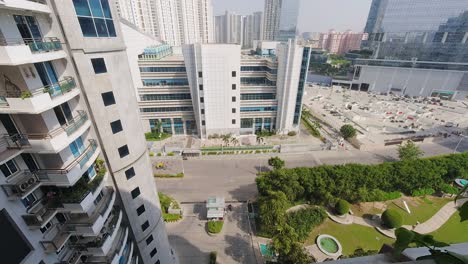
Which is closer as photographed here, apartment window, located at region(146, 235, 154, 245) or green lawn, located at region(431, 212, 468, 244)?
apartment window, located at region(146, 235, 154, 245)

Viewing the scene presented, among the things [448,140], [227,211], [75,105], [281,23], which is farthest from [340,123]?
[281,23]

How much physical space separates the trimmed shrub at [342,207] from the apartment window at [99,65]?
29.7 meters

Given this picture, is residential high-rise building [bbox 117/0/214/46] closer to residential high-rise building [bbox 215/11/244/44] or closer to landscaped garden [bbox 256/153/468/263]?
residential high-rise building [bbox 215/11/244/44]

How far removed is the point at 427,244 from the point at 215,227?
2641cm

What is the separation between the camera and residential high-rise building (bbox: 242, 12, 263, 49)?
564ft

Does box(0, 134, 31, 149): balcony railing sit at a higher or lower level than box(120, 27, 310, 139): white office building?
higher

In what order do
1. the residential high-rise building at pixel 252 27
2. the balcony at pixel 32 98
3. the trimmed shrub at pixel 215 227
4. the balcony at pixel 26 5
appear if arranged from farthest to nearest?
the residential high-rise building at pixel 252 27, the trimmed shrub at pixel 215 227, the balcony at pixel 32 98, the balcony at pixel 26 5

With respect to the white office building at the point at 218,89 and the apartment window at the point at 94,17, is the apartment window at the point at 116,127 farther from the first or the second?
the white office building at the point at 218,89

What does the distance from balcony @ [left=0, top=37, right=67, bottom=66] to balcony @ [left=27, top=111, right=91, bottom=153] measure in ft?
9.58

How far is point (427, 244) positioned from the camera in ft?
9.12

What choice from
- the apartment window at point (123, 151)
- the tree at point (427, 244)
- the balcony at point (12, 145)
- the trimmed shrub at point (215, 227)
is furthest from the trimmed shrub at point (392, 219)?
the balcony at point (12, 145)

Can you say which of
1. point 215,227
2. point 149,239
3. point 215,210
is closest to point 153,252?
point 149,239

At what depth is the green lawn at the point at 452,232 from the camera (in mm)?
25969

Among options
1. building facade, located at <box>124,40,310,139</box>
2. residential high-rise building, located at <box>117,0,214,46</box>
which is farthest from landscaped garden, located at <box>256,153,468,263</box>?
residential high-rise building, located at <box>117,0,214,46</box>
